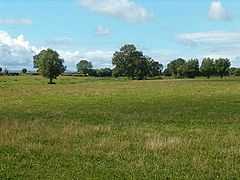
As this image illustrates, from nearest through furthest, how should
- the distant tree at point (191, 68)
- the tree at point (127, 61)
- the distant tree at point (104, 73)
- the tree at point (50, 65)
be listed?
the tree at point (50, 65)
the tree at point (127, 61)
the distant tree at point (191, 68)
the distant tree at point (104, 73)

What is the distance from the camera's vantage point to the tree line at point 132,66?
4953 inches

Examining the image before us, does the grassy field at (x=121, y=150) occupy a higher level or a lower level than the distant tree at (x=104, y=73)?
higher

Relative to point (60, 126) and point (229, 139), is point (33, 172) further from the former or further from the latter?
point (60, 126)

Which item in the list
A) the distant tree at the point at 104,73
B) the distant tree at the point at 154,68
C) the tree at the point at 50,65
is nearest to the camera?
the tree at the point at 50,65

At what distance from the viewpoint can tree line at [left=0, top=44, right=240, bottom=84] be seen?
125812mm

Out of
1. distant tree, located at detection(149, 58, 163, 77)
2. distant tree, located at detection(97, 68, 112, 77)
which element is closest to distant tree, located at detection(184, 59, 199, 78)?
distant tree, located at detection(149, 58, 163, 77)

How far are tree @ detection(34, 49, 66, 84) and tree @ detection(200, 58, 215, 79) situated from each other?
80.4m

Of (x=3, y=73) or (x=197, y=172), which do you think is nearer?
(x=197, y=172)

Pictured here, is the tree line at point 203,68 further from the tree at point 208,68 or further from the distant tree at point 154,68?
the distant tree at point 154,68

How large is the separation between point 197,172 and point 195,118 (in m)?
13.8

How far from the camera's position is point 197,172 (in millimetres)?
11664

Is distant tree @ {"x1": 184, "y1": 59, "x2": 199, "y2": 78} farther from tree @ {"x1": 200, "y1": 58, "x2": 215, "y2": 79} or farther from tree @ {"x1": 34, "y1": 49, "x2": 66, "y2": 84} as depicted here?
tree @ {"x1": 34, "y1": 49, "x2": 66, "y2": 84}

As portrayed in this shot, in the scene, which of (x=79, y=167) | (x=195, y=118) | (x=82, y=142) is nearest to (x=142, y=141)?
(x=82, y=142)

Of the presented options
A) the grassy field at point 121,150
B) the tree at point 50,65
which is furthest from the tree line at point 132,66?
the grassy field at point 121,150
